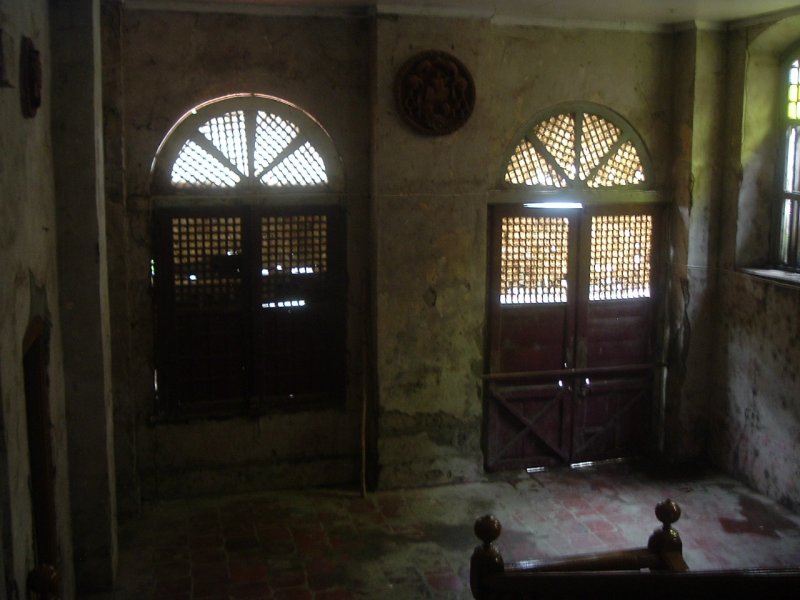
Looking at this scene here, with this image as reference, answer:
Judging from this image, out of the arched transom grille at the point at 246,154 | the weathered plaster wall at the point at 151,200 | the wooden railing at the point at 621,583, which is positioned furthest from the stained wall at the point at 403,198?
the wooden railing at the point at 621,583

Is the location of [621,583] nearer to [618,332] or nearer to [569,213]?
[569,213]

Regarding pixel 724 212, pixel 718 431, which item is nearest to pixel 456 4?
pixel 724 212

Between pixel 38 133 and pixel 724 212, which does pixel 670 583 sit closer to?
pixel 38 133

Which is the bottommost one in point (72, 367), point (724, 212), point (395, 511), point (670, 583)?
point (395, 511)

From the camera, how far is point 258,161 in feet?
25.3

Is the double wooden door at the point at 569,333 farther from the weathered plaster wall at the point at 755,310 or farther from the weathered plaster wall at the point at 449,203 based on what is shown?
the weathered plaster wall at the point at 755,310

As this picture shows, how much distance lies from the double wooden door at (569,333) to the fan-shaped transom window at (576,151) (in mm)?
308

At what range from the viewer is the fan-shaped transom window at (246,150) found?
24.5 ft

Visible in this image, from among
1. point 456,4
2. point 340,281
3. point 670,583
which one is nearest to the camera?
point 670,583

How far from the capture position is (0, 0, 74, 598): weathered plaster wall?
12.8ft

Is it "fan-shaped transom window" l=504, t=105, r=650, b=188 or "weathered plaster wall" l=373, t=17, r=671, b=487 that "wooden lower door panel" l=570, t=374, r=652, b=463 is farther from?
"fan-shaped transom window" l=504, t=105, r=650, b=188

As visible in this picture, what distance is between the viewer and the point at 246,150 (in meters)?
7.64

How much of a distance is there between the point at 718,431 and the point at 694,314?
1.23 meters

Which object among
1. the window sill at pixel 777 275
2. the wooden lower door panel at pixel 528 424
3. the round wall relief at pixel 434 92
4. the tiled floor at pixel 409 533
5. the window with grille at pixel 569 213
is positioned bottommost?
the tiled floor at pixel 409 533
